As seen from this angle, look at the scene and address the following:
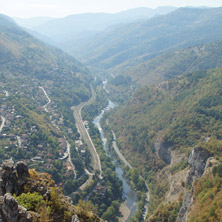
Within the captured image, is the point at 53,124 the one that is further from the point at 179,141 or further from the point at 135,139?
the point at 179,141

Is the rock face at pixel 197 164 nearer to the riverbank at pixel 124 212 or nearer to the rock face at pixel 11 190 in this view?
the riverbank at pixel 124 212

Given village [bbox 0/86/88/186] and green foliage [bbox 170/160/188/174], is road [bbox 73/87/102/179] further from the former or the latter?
green foliage [bbox 170/160/188/174]

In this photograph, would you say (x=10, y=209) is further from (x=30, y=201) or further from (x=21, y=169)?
(x=21, y=169)

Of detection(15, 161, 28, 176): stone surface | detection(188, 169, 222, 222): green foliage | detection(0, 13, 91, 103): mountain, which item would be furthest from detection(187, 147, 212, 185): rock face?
detection(0, 13, 91, 103): mountain

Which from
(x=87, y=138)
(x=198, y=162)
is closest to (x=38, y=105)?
(x=87, y=138)

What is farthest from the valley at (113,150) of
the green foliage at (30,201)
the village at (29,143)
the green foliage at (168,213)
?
the village at (29,143)

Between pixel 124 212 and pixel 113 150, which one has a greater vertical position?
pixel 113 150
